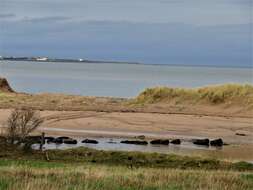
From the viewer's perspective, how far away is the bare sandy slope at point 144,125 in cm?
3544

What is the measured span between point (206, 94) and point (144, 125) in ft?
42.0

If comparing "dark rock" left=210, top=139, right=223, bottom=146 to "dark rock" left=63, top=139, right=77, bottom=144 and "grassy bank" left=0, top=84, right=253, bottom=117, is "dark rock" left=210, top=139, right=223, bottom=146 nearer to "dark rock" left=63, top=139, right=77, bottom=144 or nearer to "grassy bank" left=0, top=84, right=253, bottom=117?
"dark rock" left=63, top=139, right=77, bottom=144

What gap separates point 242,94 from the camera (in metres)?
49.2

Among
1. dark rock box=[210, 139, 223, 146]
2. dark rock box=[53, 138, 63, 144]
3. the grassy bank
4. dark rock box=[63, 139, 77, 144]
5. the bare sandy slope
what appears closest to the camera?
dark rock box=[53, 138, 63, 144]

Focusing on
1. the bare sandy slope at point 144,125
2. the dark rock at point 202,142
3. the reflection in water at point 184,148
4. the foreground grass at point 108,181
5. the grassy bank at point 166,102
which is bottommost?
the reflection in water at point 184,148

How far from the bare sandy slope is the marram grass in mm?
5258

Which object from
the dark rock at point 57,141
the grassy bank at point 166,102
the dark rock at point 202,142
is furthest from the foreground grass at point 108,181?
the grassy bank at point 166,102

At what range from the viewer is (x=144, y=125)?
3922 centimetres

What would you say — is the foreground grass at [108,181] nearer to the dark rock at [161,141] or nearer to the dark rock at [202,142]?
the dark rock at [161,141]

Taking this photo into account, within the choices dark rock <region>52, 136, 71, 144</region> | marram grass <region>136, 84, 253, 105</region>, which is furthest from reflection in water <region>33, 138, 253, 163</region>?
marram grass <region>136, 84, 253, 105</region>

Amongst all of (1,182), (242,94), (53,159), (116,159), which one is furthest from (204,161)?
(242,94)

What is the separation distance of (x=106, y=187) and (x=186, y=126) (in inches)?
1125

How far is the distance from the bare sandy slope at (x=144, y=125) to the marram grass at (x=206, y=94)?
526 cm

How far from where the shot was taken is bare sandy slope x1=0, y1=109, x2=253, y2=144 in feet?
116
